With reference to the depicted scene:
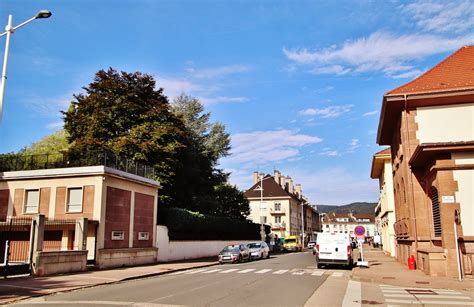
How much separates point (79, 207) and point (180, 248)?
11.1 meters

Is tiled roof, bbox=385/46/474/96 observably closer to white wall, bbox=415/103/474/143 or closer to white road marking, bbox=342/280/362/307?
white wall, bbox=415/103/474/143

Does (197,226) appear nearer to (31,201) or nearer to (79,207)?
(79,207)

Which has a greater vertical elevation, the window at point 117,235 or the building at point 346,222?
the building at point 346,222

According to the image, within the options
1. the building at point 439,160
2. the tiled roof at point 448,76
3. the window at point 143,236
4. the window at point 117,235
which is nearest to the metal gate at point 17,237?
the window at point 117,235

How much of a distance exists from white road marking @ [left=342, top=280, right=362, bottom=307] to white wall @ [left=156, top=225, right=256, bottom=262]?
17.5 m

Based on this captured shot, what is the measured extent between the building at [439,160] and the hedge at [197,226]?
16.8m

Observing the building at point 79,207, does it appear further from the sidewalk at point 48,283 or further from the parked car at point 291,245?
the parked car at point 291,245

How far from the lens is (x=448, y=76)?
2277cm

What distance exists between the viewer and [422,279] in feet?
56.2

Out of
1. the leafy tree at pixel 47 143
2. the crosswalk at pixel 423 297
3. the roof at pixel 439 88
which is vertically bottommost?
the crosswalk at pixel 423 297

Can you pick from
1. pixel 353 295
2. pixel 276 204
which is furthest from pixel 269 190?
pixel 353 295

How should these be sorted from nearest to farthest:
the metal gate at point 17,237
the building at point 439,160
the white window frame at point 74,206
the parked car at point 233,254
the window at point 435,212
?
the building at point 439,160, the window at point 435,212, the metal gate at point 17,237, the white window frame at point 74,206, the parked car at point 233,254

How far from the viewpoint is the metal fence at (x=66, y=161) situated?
2706 cm

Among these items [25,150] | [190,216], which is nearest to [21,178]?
[190,216]
